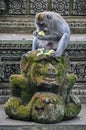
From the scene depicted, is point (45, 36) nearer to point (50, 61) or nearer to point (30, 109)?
point (50, 61)

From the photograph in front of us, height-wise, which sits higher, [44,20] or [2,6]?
[44,20]

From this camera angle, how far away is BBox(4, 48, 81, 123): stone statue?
8234 mm

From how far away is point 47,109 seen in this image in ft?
26.9

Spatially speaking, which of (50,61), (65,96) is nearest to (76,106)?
(65,96)

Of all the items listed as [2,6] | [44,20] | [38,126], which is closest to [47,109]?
[38,126]

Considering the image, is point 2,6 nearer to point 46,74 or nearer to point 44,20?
point 44,20

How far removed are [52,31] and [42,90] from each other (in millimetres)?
888

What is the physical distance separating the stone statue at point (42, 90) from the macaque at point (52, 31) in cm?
14

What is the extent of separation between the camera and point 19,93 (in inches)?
336

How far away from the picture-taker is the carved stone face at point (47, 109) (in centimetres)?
820

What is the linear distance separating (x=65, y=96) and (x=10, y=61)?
2.90m

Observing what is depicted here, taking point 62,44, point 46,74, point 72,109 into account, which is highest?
point 62,44

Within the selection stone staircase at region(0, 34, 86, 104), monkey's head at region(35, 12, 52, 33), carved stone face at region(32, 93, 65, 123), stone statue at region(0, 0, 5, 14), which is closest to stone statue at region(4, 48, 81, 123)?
carved stone face at region(32, 93, 65, 123)

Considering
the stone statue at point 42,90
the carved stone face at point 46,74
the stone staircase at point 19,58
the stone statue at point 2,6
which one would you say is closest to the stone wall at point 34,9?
the stone statue at point 2,6
